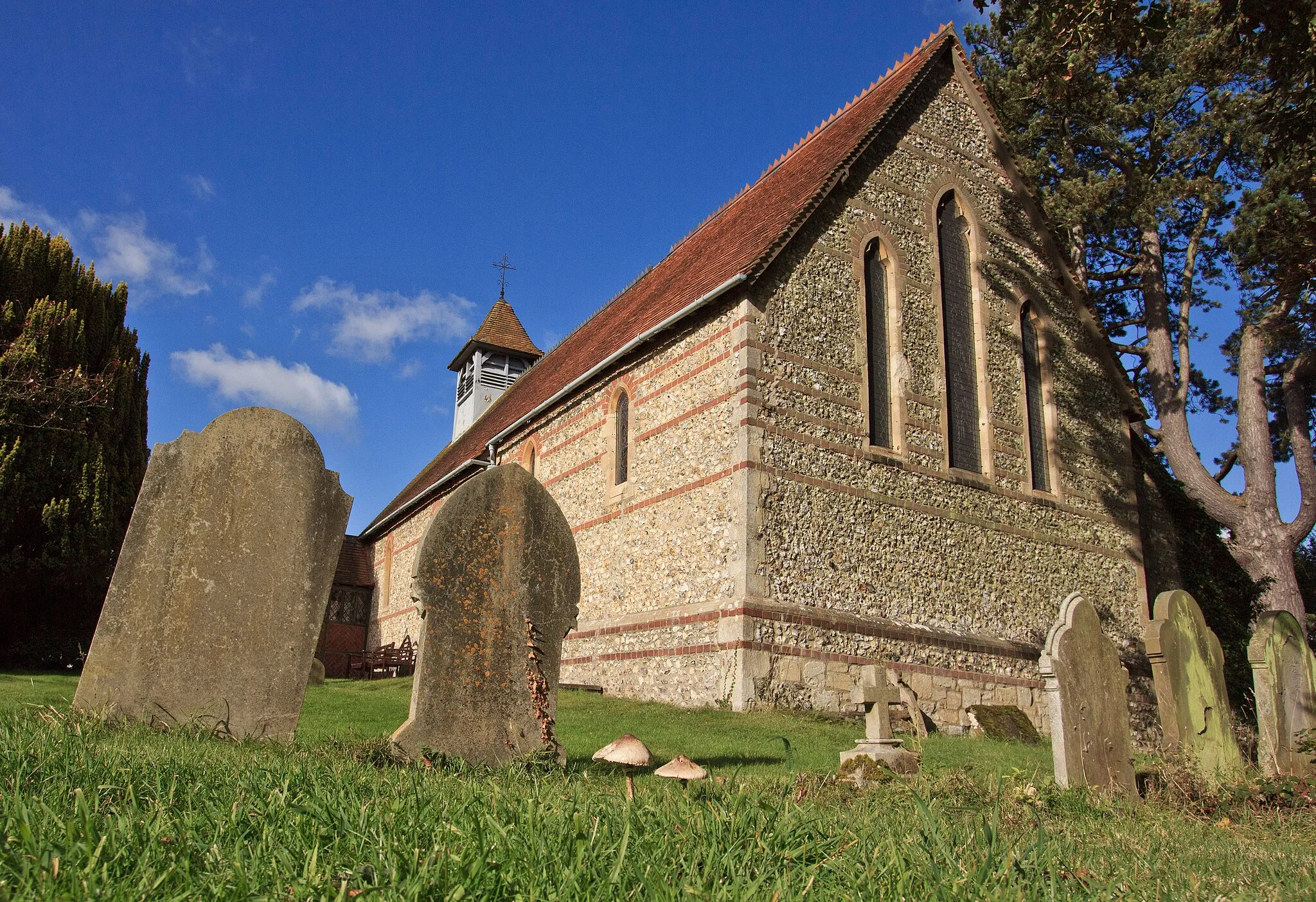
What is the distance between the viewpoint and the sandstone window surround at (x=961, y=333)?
1622cm

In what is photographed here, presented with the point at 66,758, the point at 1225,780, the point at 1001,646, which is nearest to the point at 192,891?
the point at 66,758

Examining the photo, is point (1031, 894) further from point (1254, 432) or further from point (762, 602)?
point (1254, 432)

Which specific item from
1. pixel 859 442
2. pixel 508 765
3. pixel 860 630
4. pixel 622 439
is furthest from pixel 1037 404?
pixel 508 765

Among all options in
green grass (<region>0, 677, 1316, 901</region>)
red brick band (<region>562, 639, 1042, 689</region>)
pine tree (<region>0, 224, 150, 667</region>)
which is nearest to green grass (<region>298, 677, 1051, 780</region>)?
red brick band (<region>562, 639, 1042, 689</region>)

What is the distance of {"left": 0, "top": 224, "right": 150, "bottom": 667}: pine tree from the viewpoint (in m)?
15.5

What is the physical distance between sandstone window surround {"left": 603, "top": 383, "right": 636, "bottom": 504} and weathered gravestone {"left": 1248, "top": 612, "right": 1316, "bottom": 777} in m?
9.10

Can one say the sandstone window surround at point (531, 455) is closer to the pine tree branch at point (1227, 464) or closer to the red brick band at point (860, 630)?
the red brick band at point (860, 630)

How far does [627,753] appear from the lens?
239 inches

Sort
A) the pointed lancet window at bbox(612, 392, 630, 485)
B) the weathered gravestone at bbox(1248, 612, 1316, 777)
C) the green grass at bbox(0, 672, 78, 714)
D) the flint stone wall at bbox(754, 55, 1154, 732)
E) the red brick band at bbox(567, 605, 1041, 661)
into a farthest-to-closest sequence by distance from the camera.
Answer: the pointed lancet window at bbox(612, 392, 630, 485) → the flint stone wall at bbox(754, 55, 1154, 732) → the red brick band at bbox(567, 605, 1041, 661) → the weathered gravestone at bbox(1248, 612, 1316, 777) → the green grass at bbox(0, 672, 78, 714)

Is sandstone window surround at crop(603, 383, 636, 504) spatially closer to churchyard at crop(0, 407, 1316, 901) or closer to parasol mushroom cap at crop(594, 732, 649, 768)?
churchyard at crop(0, 407, 1316, 901)

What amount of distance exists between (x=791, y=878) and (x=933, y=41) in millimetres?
18728

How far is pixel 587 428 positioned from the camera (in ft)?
56.9

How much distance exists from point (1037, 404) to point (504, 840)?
1729cm

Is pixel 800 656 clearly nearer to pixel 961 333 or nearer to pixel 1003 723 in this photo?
pixel 1003 723
